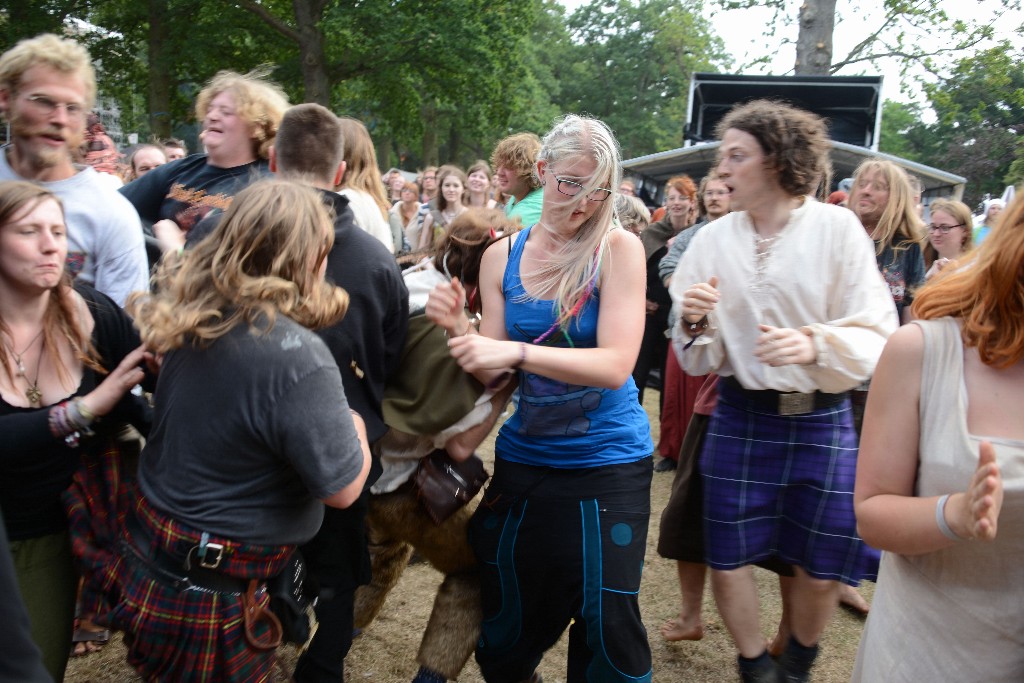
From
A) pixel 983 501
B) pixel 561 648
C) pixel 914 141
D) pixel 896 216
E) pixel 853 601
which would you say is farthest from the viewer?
pixel 914 141

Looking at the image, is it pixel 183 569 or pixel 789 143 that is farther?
pixel 789 143

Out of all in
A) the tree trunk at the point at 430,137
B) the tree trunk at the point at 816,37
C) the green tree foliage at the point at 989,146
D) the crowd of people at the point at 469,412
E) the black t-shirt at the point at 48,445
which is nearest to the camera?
the crowd of people at the point at 469,412

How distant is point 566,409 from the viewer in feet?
7.84

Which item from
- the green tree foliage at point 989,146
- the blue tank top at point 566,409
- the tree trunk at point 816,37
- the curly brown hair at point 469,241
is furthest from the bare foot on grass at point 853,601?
the green tree foliage at point 989,146

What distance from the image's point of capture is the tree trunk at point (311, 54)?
19.2 meters

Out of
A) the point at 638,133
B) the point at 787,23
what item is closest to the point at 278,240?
the point at 787,23

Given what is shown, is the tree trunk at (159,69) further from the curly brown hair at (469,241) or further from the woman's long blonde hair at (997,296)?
the woman's long blonde hair at (997,296)

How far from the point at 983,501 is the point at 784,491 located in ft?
4.35

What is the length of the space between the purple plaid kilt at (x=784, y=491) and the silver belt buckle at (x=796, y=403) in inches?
1.1

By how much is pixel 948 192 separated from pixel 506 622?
10616mm

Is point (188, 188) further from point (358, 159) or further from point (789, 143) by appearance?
point (789, 143)

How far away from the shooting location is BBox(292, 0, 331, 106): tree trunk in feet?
63.0

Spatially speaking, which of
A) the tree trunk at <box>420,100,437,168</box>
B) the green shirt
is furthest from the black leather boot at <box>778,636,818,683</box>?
the tree trunk at <box>420,100,437,168</box>

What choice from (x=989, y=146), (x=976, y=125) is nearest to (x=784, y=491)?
(x=989, y=146)
